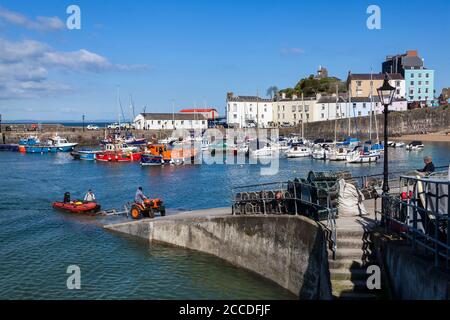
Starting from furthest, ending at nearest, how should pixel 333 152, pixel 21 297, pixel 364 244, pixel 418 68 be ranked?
pixel 418 68 < pixel 333 152 < pixel 21 297 < pixel 364 244

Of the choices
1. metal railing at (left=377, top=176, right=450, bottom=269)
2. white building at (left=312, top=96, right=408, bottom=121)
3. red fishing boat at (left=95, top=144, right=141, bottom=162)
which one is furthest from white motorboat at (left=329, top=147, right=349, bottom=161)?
metal railing at (left=377, top=176, right=450, bottom=269)

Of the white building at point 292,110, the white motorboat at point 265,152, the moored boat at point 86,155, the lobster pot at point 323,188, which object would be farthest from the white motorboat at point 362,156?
the white building at point 292,110

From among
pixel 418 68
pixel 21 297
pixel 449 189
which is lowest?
pixel 21 297

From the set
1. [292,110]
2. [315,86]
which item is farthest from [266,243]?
[315,86]

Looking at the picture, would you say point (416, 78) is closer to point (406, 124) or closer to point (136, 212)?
point (406, 124)

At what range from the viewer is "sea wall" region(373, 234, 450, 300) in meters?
8.38

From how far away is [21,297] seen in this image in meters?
16.8

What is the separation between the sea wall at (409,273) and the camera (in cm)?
838

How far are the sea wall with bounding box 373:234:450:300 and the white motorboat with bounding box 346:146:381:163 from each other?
5885cm

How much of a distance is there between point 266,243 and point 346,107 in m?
108

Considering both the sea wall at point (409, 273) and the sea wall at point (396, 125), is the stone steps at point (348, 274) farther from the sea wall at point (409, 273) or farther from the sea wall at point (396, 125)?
the sea wall at point (396, 125)
